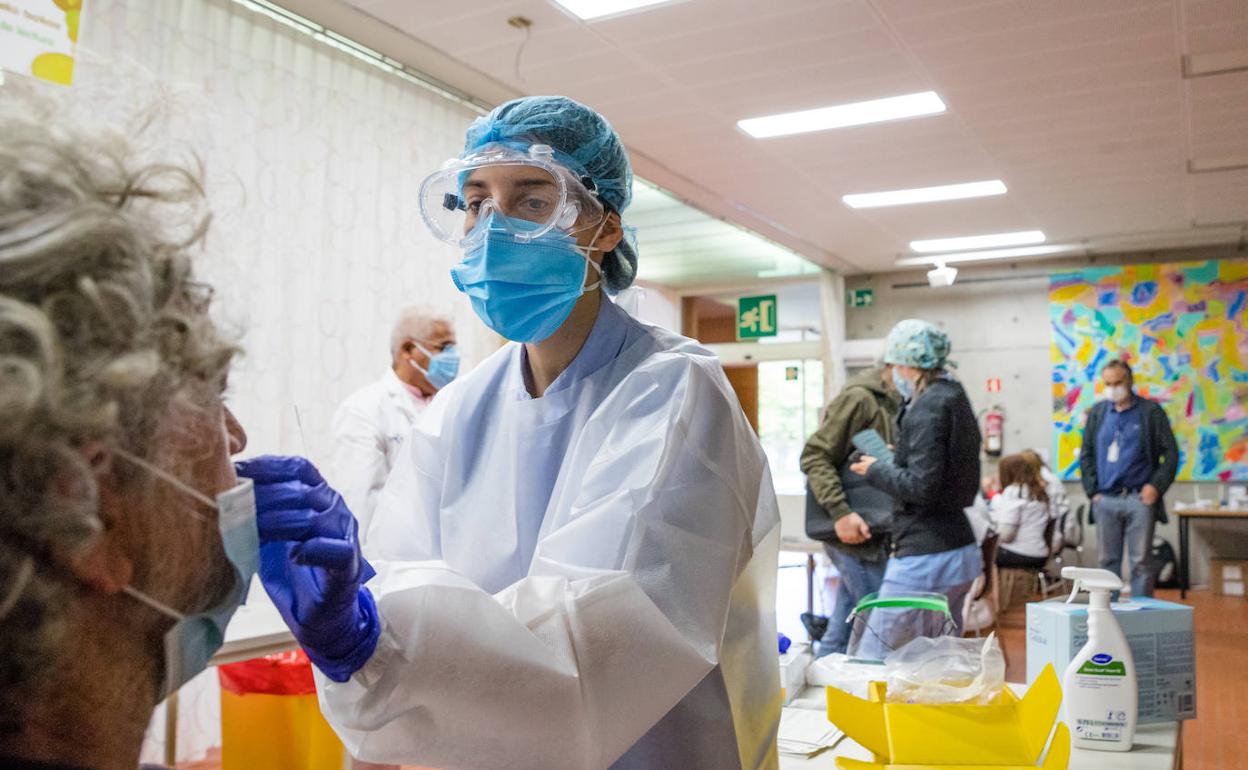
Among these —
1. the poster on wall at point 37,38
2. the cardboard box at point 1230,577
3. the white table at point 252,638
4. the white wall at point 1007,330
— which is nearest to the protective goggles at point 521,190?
the white table at point 252,638

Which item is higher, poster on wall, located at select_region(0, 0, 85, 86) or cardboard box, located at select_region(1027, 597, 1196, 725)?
poster on wall, located at select_region(0, 0, 85, 86)

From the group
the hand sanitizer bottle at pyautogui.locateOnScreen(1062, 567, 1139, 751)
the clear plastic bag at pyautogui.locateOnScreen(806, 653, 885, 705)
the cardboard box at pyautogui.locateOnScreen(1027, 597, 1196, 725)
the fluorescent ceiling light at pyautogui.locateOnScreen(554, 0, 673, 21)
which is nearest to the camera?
the hand sanitizer bottle at pyautogui.locateOnScreen(1062, 567, 1139, 751)

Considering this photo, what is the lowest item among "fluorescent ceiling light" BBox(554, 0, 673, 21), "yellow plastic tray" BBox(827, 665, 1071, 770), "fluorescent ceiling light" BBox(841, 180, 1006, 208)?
"yellow plastic tray" BBox(827, 665, 1071, 770)

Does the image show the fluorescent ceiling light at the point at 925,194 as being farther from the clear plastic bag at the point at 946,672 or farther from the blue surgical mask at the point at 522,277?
the blue surgical mask at the point at 522,277

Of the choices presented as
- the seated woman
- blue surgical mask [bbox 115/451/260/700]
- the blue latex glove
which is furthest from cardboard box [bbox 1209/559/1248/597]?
blue surgical mask [bbox 115/451/260/700]

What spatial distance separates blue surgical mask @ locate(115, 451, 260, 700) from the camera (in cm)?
73

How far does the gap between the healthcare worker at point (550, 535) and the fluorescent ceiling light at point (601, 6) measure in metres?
2.71

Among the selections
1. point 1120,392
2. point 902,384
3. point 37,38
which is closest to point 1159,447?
point 1120,392

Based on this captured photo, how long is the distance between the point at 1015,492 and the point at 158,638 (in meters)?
6.78

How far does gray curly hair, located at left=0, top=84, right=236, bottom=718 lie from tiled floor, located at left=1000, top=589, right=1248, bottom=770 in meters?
3.09

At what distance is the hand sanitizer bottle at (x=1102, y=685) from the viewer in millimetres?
1661

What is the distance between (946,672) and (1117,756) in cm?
40

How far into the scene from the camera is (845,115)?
5.39 metres

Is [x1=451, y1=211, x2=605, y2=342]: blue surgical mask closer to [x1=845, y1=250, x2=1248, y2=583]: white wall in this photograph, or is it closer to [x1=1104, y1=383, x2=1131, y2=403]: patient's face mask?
[x1=1104, y1=383, x2=1131, y2=403]: patient's face mask
